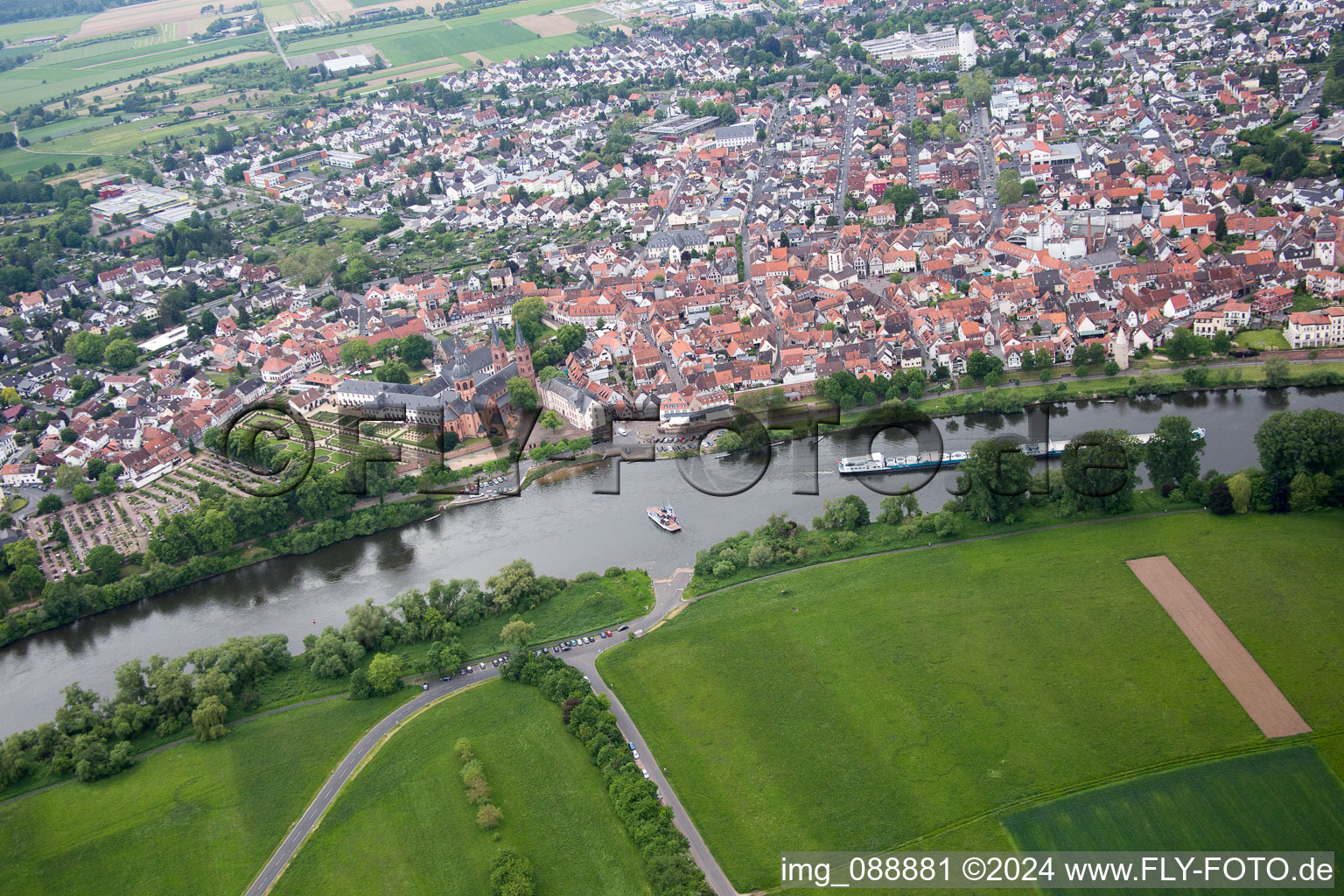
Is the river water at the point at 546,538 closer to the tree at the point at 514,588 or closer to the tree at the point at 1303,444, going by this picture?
the tree at the point at 514,588

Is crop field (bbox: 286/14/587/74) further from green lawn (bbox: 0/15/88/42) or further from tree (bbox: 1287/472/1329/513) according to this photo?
tree (bbox: 1287/472/1329/513)

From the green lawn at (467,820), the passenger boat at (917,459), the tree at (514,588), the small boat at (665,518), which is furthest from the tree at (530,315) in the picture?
the green lawn at (467,820)

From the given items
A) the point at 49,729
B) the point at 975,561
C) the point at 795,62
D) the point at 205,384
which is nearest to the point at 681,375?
the point at 975,561

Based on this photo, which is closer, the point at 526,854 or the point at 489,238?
the point at 526,854

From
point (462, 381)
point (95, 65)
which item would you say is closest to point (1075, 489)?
point (462, 381)

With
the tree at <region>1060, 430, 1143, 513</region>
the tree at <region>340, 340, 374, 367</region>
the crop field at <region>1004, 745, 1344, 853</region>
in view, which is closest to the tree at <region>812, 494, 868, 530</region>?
the tree at <region>1060, 430, 1143, 513</region>

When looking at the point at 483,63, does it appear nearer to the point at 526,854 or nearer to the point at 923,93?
the point at 923,93

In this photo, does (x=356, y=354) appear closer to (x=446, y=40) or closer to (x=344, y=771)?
(x=344, y=771)

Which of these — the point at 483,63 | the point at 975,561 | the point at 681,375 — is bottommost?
the point at 975,561
